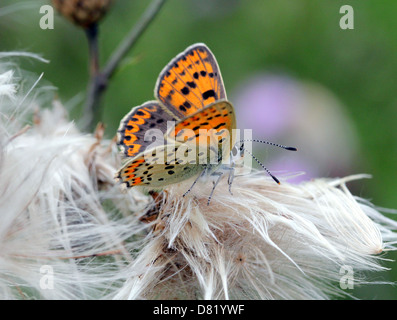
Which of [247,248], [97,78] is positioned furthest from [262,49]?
[247,248]

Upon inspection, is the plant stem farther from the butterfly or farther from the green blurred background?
the green blurred background

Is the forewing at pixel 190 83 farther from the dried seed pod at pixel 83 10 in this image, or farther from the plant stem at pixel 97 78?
the dried seed pod at pixel 83 10

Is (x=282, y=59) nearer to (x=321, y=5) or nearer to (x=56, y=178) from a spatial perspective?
(x=321, y=5)

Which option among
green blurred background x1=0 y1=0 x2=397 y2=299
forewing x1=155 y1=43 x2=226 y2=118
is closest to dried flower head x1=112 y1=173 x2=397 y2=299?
forewing x1=155 y1=43 x2=226 y2=118

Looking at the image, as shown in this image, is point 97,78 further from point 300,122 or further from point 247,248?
point 300,122

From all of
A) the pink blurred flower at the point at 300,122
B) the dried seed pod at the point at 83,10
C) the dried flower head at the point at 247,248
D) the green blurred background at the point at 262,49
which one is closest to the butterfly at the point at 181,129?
the dried flower head at the point at 247,248
